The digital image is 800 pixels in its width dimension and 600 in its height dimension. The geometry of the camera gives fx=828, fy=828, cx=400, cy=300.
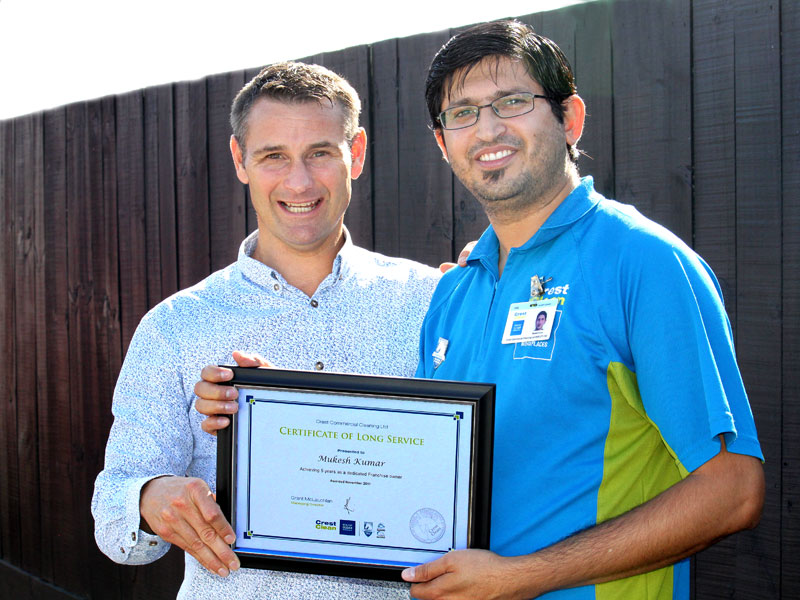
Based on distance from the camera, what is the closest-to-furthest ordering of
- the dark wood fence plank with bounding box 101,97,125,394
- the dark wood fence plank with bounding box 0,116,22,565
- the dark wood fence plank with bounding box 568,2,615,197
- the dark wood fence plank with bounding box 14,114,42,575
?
the dark wood fence plank with bounding box 568,2,615,197
the dark wood fence plank with bounding box 101,97,125,394
the dark wood fence plank with bounding box 14,114,42,575
the dark wood fence plank with bounding box 0,116,22,565

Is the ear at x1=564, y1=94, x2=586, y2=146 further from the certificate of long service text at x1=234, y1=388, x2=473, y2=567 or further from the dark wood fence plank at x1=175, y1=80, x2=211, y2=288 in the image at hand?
the dark wood fence plank at x1=175, y1=80, x2=211, y2=288

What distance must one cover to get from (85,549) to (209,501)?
3.45 meters

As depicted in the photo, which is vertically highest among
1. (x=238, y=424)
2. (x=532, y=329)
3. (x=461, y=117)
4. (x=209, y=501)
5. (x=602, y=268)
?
(x=461, y=117)

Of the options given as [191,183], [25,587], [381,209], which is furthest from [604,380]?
[25,587]

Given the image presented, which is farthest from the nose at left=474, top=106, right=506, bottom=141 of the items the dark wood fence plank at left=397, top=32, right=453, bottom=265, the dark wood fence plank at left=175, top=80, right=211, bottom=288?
the dark wood fence plank at left=175, top=80, right=211, bottom=288

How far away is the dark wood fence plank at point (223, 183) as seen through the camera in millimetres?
3988

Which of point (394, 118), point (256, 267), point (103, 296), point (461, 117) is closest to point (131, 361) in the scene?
point (256, 267)

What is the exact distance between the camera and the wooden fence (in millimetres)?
2480

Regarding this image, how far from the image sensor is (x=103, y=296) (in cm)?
473

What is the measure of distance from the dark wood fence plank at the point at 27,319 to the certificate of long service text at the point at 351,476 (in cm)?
383

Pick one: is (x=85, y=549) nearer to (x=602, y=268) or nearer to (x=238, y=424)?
(x=238, y=424)

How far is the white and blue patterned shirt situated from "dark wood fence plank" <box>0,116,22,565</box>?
3.59 meters

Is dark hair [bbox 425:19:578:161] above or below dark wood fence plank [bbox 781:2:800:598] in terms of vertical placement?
above

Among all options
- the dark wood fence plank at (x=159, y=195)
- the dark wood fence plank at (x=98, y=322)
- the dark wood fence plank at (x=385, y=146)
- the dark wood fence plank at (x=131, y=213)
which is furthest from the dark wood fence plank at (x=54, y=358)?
the dark wood fence plank at (x=385, y=146)
